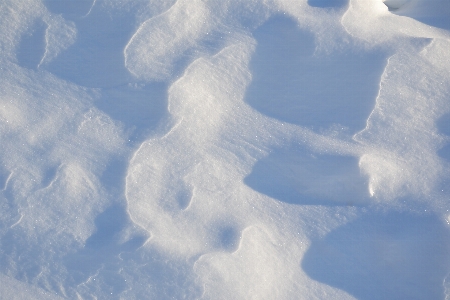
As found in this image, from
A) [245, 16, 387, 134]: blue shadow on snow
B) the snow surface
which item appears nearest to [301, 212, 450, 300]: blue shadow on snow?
the snow surface

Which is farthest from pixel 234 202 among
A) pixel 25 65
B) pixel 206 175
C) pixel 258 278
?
pixel 25 65

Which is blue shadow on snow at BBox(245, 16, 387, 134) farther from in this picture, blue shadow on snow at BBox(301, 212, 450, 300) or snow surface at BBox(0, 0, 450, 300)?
blue shadow on snow at BBox(301, 212, 450, 300)

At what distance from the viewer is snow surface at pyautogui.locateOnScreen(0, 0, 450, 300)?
2.97ft

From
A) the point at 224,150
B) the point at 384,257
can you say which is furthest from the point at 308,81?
the point at 384,257

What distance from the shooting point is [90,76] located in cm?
93

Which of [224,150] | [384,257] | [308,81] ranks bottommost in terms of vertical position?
[384,257]

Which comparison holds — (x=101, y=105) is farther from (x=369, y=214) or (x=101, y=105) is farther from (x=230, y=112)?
(x=369, y=214)

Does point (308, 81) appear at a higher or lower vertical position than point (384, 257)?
higher

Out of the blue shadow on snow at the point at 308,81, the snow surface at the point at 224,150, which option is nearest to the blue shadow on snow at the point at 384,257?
the snow surface at the point at 224,150

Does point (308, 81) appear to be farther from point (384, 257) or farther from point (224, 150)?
point (384, 257)

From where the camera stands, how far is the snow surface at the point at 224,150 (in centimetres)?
91

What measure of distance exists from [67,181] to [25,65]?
13.1 inches

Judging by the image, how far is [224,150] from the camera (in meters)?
0.92

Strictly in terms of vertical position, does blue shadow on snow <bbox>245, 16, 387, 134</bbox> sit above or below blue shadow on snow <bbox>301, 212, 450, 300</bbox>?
above
